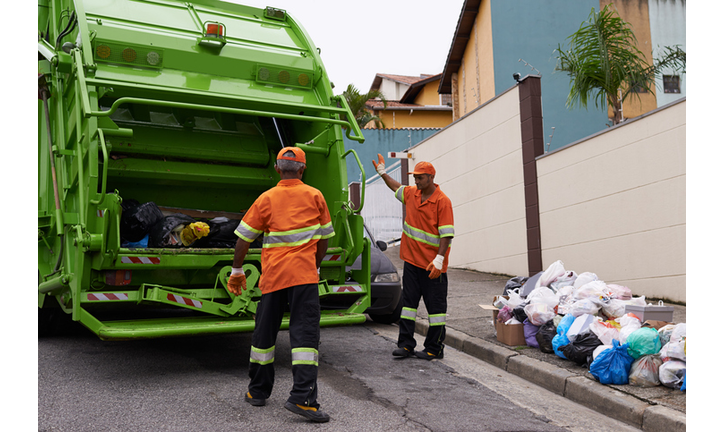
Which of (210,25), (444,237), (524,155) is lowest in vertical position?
(444,237)

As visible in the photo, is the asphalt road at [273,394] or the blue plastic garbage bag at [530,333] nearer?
the asphalt road at [273,394]

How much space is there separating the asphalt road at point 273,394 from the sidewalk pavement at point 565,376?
9cm

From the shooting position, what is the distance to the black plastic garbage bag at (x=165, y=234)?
478 cm

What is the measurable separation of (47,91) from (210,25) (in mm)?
1460

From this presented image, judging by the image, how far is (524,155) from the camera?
30.8 ft

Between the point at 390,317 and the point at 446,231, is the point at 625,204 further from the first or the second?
the point at 446,231

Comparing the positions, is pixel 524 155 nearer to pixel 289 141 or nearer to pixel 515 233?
pixel 515 233

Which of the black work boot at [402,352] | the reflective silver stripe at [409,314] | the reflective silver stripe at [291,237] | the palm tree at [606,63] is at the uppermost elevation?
the palm tree at [606,63]

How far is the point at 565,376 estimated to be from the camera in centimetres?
438

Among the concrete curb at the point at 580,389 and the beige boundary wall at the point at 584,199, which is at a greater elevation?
the beige boundary wall at the point at 584,199

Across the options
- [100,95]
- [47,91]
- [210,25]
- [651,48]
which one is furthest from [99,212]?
[651,48]

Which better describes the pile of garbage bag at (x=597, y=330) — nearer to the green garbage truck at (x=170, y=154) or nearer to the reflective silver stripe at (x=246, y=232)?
the green garbage truck at (x=170, y=154)

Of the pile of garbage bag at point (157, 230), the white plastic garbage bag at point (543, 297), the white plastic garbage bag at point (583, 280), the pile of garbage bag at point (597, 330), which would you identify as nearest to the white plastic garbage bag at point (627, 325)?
the pile of garbage bag at point (597, 330)

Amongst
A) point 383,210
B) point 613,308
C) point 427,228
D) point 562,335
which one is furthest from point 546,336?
point 383,210
